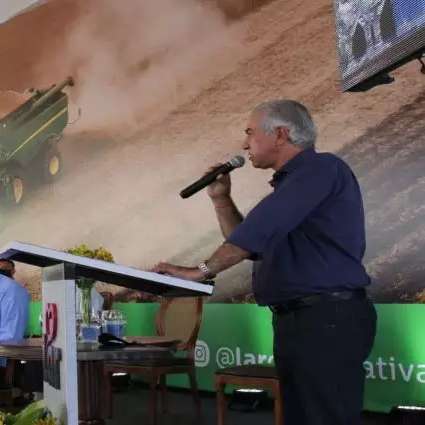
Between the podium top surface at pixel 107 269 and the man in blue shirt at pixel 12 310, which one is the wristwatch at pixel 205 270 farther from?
the man in blue shirt at pixel 12 310

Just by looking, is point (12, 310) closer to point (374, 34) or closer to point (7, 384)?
point (7, 384)

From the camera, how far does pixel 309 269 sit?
182cm

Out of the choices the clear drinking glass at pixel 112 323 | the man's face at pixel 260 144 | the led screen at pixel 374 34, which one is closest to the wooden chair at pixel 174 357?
the clear drinking glass at pixel 112 323

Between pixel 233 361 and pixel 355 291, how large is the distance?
3790 millimetres

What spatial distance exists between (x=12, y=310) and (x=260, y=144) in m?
2.49

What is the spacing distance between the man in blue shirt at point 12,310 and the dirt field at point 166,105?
196 cm

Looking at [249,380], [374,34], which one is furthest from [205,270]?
[249,380]

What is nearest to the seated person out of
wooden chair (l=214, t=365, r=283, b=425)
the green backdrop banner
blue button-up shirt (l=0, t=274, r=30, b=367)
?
blue button-up shirt (l=0, t=274, r=30, b=367)

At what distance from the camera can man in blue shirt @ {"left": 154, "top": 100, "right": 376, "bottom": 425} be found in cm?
177

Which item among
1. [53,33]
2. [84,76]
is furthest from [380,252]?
[53,33]

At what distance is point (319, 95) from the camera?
528cm

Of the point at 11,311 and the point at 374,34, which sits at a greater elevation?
the point at 374,34

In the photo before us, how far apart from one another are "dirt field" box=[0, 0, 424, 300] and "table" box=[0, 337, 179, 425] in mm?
2168

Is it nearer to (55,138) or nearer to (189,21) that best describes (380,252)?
(189,21)
